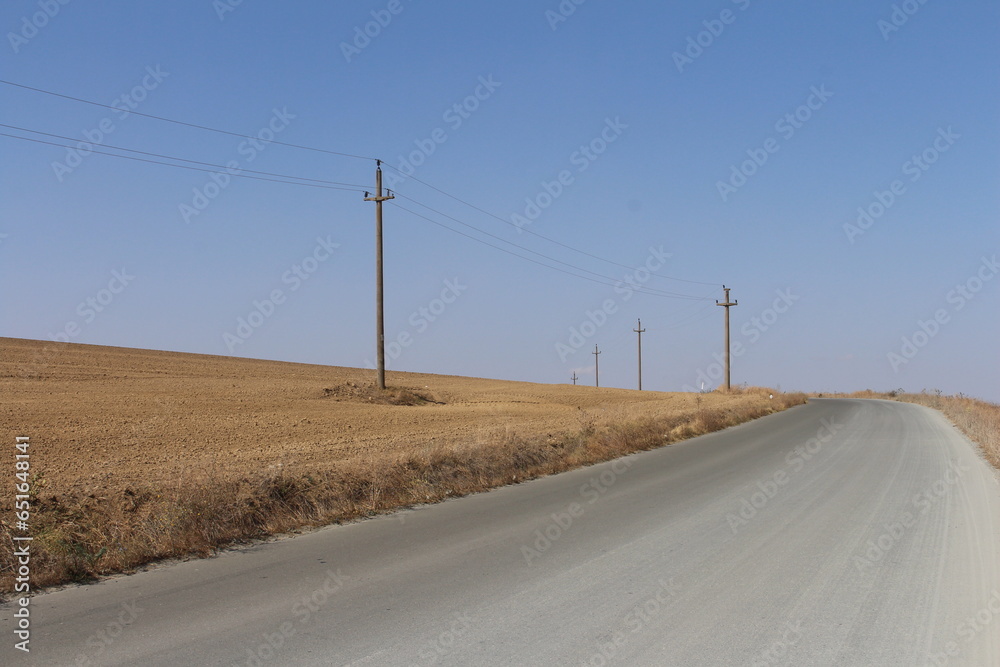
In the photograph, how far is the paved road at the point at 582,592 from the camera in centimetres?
523

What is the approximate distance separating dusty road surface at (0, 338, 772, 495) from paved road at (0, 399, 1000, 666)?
10.1 ft

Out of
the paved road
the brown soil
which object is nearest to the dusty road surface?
the brown soil

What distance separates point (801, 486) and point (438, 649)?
30.8 ft

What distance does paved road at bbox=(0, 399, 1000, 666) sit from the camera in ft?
17.1

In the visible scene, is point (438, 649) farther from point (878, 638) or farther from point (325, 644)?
point (878, 638)

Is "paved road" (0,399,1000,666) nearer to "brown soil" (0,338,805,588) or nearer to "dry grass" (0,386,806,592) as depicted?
"dry grass" (0,386,806,592)

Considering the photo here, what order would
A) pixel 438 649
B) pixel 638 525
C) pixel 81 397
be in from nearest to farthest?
pixel 438 649
pixel 638 525
pixel 81 397

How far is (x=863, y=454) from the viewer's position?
17734mm

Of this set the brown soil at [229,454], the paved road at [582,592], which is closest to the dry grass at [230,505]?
the brown soil at [229,454]

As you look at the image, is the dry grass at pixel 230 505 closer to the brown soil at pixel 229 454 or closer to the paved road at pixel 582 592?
the brown soil at pixel 229 454

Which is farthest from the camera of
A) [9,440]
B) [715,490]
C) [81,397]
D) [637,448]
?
[81,397]

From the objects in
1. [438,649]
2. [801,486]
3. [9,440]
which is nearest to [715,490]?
[801,486]

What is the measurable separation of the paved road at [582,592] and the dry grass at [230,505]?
1.58 feet

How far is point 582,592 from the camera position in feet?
21.5
